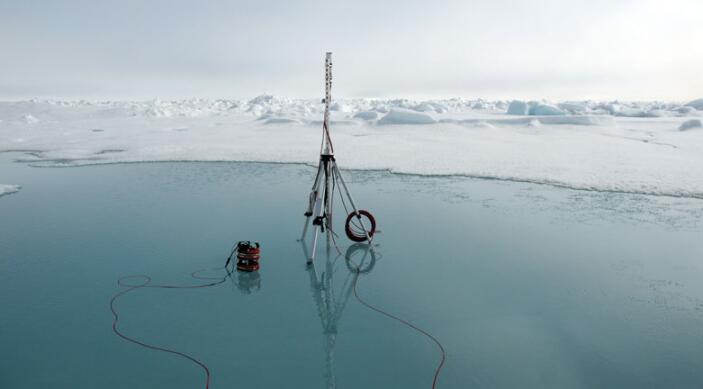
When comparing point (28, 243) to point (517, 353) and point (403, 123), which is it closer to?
point (517, 353)

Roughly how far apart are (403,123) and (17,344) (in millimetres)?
23345

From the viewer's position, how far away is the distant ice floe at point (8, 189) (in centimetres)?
930

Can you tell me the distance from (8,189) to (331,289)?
8873mm

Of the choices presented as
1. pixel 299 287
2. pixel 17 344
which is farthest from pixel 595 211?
pixel 17 344

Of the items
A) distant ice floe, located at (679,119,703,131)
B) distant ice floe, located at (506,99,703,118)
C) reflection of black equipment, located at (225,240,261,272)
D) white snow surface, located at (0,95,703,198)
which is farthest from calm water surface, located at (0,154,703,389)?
distant ice floe, located at (506,99,703,118)

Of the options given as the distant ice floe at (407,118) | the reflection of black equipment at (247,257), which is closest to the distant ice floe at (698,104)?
the distant ice floe at (407,118)

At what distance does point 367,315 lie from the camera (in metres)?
4.09

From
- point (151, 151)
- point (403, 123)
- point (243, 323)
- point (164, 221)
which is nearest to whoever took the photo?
point (243, 323)

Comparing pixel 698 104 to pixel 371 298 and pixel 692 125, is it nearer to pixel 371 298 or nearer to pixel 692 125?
pixel 692 125

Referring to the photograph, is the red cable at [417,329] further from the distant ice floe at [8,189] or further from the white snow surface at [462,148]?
the distant ice floe at [8,189]

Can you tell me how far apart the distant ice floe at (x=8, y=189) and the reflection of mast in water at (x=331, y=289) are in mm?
7509

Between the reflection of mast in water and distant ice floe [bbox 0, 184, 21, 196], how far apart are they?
7509 millimetres

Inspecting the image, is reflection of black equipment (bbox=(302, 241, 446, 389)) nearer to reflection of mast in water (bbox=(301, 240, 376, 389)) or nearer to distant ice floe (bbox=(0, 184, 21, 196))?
reflection of mast in water (bbox=(301, 240, 376, 389))

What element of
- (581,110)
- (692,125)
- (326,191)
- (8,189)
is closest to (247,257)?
(326,191)
